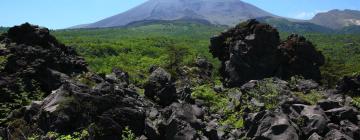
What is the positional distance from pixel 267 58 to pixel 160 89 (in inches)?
1314

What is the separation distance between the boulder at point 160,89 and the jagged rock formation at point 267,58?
2832 centimetres

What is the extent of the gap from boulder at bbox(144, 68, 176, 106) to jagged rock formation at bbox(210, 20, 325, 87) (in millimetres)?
28318

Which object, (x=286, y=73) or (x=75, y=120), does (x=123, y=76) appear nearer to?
(x=286, y=73)

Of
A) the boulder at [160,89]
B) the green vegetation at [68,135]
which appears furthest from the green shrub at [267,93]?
the green vegetation at [68,135]

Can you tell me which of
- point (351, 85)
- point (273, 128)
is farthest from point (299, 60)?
point (273, 128)

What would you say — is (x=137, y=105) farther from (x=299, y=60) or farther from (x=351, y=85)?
(x=299, y=60)

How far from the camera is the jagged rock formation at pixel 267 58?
233ft

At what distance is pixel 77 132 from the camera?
1142 inches

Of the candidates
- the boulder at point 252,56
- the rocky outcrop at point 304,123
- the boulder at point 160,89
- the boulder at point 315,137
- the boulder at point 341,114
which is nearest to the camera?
the boulder at point 315,137

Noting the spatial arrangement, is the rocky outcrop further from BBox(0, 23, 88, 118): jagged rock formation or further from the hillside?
BBox(0, 23, 88, 118): jagged rock formation

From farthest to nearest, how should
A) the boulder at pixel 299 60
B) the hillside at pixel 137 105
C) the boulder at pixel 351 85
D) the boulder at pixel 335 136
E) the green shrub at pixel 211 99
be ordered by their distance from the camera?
the boulder at pixel 299 60
the boulder at pixel 351 85
the green shrub at pixel 211 99
the hillside at pixel 137 105
the boulder at pixel 335 136

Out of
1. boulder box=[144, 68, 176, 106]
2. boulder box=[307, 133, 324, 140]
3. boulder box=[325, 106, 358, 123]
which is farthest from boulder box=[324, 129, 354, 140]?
boulder box=[144, 68, 176, 106]

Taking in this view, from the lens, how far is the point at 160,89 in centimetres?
4228

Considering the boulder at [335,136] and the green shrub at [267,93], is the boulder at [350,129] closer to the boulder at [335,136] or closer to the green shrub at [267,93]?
the boulder at [335,136]
